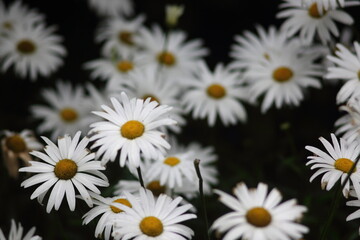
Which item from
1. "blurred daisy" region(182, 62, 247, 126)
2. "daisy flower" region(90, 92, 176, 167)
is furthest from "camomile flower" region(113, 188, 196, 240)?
"blurred daisy" region(182, 62, 247, 126)

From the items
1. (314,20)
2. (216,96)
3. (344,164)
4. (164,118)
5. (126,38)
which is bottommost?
(344,164)

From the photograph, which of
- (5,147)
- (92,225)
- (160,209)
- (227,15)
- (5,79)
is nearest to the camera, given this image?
(160,209)

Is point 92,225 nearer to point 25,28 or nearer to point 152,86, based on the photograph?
point 152,86

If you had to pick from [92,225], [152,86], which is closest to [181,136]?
[152,86]

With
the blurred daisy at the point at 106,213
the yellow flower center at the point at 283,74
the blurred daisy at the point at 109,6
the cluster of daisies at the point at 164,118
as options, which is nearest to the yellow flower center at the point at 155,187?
the cluster of daisies at the point at 164,118

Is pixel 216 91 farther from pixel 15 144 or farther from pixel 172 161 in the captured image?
pixel 15 144

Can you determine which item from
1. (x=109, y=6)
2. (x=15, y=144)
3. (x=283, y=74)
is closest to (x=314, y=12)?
(x=283, y=74)

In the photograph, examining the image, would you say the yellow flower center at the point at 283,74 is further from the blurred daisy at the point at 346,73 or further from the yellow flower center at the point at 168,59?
the yellow flower center at the point at 168,59
